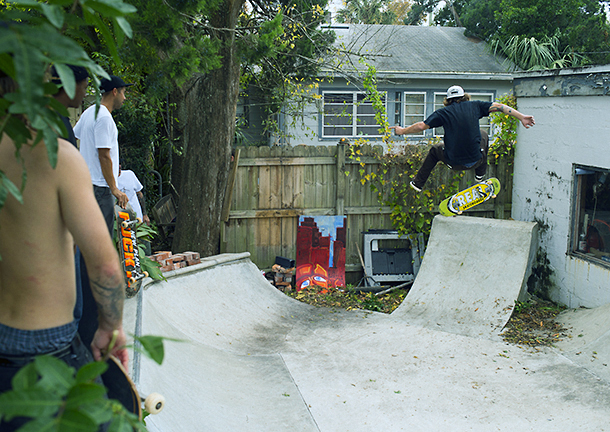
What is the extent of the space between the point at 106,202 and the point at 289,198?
14.9ft

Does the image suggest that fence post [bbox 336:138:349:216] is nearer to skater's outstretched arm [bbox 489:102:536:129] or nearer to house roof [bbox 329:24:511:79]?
skater's outstretched arm [bbox 489:102:536:129]

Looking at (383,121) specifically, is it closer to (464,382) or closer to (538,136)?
(538,136)

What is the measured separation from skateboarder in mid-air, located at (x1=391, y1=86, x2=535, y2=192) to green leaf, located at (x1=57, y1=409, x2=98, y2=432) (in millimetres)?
5667

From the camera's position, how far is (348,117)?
15109mm

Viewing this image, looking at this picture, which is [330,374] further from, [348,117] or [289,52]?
[348,117]

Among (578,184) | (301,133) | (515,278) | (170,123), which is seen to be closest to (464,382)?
(515,278)

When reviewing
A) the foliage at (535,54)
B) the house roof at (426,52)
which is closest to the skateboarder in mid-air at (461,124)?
the house roof at (426,52)

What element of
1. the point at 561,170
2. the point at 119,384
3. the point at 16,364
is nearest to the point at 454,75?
the point at 561,170

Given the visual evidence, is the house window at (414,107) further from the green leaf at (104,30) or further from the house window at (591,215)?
the green leaf at (104,30)

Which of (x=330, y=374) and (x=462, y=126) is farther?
(x=462, y=126)

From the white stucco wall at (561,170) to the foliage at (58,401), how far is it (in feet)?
22.5

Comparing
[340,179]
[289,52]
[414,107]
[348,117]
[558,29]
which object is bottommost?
[340,179]

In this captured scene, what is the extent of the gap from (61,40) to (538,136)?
805cm

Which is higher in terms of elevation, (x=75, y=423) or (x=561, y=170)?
(x=561, y=170)
